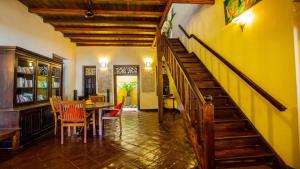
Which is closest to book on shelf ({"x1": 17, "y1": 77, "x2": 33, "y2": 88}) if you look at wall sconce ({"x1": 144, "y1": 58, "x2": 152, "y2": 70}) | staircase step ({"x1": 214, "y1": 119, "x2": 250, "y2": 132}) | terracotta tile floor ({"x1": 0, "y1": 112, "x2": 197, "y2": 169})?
terracotta tile floor ({"x1": 0, "y1": 112, "x2": 197, "y2": 169})

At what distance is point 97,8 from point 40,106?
3.02 metres

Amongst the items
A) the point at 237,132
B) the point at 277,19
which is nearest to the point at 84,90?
the point at 237,132

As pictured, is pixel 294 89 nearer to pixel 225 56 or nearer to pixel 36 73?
pixel 225 56

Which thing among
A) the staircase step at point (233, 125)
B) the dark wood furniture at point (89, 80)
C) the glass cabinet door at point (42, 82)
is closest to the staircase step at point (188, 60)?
the staircase step at point (233, 125)

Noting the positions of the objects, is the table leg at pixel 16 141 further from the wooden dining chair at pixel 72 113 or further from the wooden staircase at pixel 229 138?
the wooden staircase at pixel 229 138

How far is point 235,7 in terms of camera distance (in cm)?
318

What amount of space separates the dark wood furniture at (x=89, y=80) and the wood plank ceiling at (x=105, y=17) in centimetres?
135

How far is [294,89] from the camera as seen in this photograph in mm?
2119

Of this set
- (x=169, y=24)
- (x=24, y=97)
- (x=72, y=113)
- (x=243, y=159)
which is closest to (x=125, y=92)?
(x=169, y=24)

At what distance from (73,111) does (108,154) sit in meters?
1.30

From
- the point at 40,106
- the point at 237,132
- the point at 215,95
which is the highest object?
the point at 215,95

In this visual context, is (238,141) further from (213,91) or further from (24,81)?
(24,81)

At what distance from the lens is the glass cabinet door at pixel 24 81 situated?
3.77 meters

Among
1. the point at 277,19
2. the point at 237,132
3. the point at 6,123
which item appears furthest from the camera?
the point at 6,123
